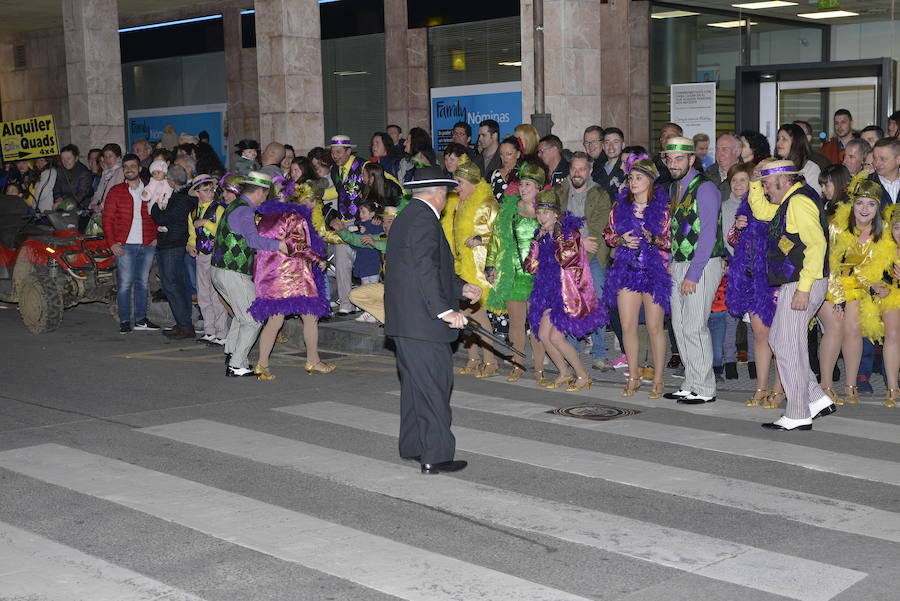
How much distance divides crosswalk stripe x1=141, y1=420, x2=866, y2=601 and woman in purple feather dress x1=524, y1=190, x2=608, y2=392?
8.93 feet

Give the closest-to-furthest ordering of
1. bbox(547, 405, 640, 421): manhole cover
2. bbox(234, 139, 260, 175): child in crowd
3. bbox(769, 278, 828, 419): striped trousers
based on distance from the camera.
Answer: bbox(769, 278, 828, 419): striped trousers
bbox(547, 405, 640, 421): manhole cover
bbox(234, 139, 260, 175): child in crowd

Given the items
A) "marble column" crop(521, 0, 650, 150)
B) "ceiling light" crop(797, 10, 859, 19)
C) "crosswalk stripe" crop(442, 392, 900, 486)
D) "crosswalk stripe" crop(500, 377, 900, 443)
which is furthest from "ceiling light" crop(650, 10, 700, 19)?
"crosswalk stripe" crop(442, 392, 900, 486)

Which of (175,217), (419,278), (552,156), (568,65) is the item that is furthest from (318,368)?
(568,65)

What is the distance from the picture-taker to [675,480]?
729cm

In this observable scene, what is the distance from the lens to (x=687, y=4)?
1894cm

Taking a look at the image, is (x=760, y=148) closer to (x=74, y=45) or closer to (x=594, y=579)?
(x=594, y=579)

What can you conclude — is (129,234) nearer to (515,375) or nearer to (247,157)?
(247,157)

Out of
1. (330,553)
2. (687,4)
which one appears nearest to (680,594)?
(330,553)

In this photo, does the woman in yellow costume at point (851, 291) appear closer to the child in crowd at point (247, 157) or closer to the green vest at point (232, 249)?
the green vest at point (232, 249)

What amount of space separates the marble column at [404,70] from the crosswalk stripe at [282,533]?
1575 centimetres

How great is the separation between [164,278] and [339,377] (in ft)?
12.0

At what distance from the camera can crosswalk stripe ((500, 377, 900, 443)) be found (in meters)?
8.49

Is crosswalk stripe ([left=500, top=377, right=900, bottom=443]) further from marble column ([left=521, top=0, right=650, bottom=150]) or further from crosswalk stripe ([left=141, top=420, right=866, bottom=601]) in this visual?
marble column ([left=521, top=0, right=650, bottom=150])

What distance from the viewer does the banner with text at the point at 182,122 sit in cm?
2823
